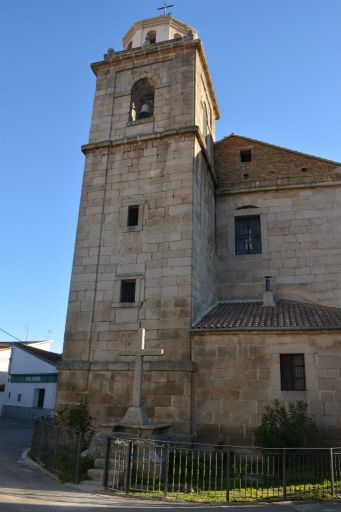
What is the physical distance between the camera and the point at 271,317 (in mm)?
13836

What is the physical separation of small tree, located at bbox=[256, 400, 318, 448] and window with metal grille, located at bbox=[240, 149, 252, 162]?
10.9m

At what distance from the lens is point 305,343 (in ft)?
41.1

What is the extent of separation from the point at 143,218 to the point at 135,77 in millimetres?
6541

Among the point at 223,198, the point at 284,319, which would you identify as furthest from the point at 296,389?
the point at 223,198

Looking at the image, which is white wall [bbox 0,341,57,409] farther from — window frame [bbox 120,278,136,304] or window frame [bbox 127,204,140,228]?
window frame [bbox 127,204,140,228]

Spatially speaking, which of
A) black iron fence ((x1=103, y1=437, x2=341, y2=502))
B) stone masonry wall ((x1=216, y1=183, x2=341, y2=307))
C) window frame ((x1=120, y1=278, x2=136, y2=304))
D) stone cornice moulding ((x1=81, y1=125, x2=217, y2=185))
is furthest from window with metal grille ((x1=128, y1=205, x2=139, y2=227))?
black iron fence ((x1=103, y1=437, x2=341, y2=502))

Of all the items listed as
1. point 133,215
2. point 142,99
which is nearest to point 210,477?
point 133,215

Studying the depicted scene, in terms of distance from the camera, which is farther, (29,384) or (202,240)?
(29,384)

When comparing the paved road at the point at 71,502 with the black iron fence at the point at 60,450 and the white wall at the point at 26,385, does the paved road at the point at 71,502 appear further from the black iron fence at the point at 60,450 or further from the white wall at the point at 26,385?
the white wall at the point at 26,385

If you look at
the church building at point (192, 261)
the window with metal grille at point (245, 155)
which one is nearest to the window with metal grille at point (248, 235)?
the church building at point (192, 261)

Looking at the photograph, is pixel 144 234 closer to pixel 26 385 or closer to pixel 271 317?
pixel 271 317

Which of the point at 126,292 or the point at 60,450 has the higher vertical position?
the point at 126,292

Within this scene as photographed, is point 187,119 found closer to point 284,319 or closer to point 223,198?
point 223,198

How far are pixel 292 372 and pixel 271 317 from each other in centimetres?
196
